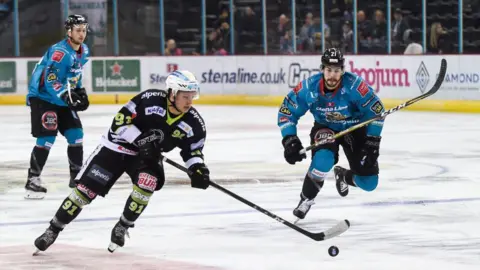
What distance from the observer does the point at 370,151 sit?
25.6ft

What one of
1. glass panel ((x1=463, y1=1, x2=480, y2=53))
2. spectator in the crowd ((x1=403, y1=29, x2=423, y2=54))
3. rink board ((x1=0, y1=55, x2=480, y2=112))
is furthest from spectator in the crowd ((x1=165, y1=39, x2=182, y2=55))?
glass panel ((x1=463, y1=1, x2=480, y2=53))

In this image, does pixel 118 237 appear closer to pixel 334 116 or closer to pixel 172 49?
pixel 334 116

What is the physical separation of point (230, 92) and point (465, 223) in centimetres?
1272

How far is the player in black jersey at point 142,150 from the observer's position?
6164 millimetres

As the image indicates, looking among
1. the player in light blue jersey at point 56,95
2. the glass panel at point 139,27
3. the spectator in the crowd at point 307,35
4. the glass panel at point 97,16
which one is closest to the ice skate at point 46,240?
the player in light blue jersey at point 56,95

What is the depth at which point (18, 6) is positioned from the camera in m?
22.0

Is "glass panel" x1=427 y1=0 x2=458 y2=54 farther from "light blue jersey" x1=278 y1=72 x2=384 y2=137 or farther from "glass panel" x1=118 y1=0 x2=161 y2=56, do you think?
"light blue jersey" x1=278 y1=72 x2=384 y2=137

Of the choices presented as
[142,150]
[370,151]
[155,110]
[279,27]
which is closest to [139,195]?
[142,150]

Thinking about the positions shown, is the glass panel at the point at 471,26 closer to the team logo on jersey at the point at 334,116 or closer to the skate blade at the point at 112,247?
the team logo on jersey at the point at 334,116

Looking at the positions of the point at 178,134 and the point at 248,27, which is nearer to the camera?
the point at 178,134

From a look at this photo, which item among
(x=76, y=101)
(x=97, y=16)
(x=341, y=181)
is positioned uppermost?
(x=97, y=16)

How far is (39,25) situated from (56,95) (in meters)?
13.6

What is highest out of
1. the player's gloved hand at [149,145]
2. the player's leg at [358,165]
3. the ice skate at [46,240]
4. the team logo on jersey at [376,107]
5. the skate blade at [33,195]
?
the team logo on jersey at [376,107]

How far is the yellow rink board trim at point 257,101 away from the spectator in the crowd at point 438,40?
0.84 m
